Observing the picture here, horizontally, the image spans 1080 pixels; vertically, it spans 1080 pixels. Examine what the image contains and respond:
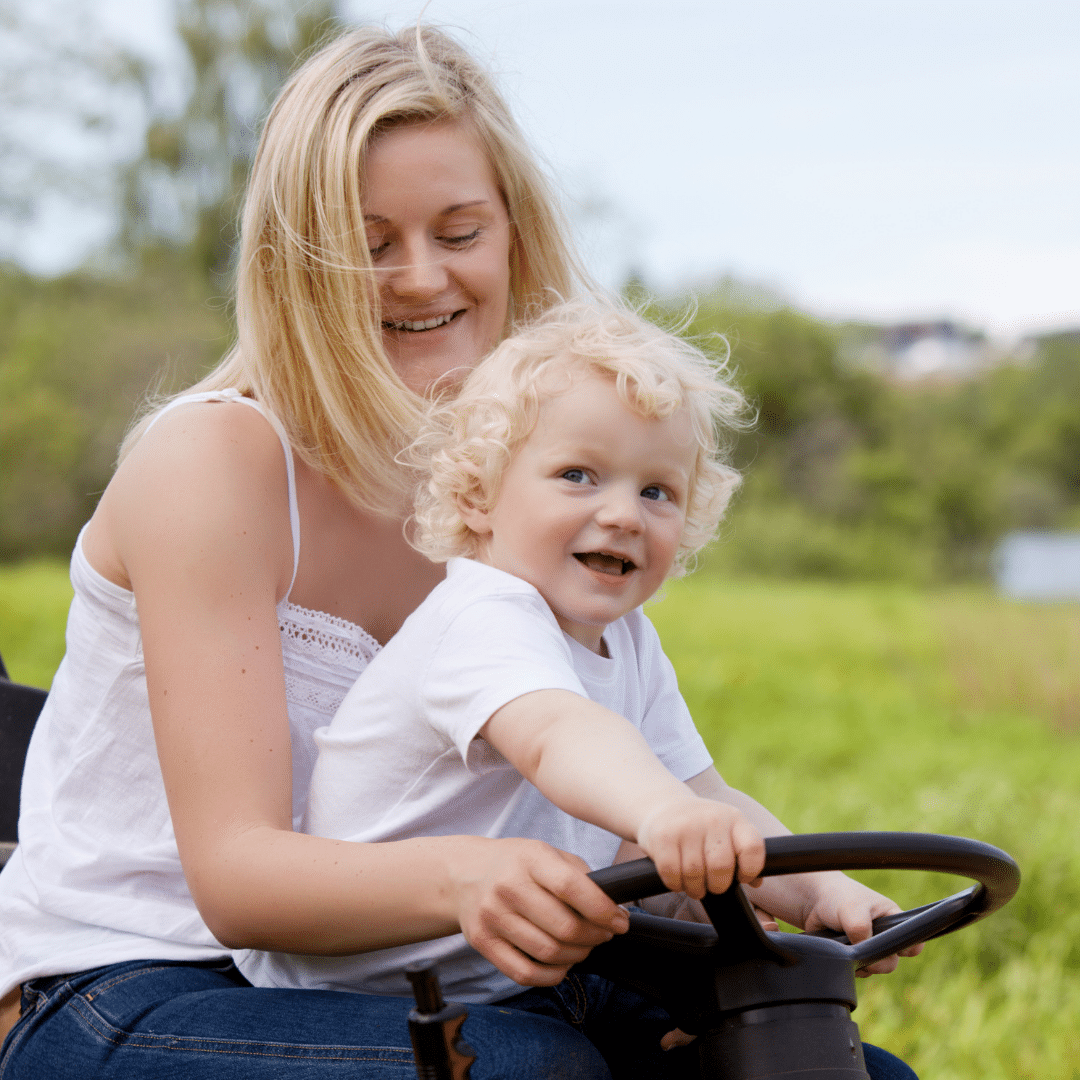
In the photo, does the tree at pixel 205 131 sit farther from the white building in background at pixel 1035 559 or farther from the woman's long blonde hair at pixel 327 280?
the woman's long blonde hair at pixel 327 280

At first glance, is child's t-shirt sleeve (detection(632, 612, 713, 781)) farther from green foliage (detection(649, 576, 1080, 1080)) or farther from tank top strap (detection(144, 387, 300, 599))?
green foliage (detection(649, 576, 1080, 1080))

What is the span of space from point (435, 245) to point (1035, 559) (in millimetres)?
24098

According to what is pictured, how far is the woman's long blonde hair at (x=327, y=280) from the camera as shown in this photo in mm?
1675

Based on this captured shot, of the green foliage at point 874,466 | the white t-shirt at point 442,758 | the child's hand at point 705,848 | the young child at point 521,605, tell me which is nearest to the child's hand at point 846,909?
the young child at point 521,605

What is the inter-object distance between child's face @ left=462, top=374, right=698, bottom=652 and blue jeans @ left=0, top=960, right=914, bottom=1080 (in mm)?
447

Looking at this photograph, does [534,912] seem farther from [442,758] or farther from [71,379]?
[71,379]

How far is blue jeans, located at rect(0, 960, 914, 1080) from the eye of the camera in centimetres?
118

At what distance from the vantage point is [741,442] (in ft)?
88.1

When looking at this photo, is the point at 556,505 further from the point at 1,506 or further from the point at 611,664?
the point at 1,506

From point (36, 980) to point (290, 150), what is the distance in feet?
3.70

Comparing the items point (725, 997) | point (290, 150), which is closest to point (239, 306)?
point (290, 150)

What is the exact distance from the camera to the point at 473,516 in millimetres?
1483

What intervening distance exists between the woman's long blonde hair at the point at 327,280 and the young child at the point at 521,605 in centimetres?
19

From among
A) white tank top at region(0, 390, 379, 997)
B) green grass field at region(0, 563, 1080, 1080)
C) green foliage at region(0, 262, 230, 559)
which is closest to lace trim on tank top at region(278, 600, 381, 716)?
white tank top at region(0, 390, 379, 997)
